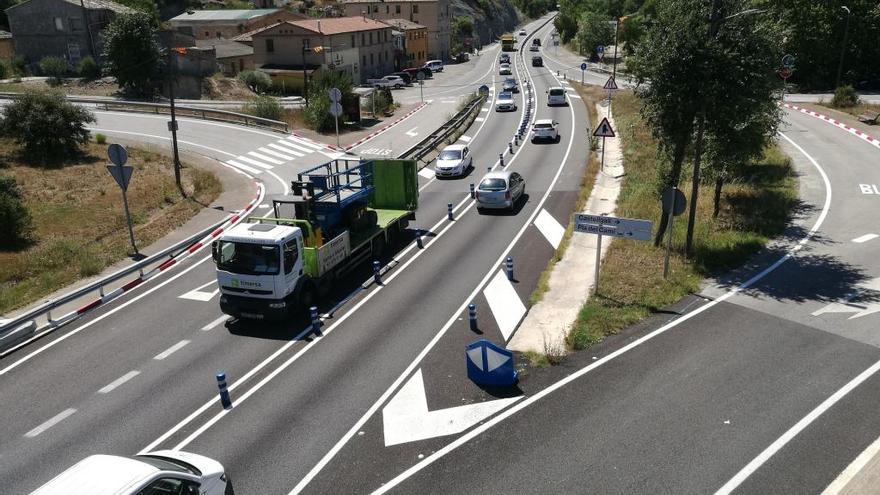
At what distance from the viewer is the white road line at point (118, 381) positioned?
45.1 feet

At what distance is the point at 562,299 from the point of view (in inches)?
694

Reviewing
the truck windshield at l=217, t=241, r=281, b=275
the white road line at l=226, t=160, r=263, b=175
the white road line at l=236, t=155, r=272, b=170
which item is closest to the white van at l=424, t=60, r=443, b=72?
the white road line at l=236, t=155, r=272, b=170

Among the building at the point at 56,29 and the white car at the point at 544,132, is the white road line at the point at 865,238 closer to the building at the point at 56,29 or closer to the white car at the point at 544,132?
the white car at the point at 544,132

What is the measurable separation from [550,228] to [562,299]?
7174 millimetres

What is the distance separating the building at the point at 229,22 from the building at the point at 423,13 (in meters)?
21.8

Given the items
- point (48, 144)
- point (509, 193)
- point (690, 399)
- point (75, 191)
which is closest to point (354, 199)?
point (509, 193)

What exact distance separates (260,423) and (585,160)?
90.9 feet

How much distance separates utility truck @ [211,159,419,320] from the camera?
16047mm

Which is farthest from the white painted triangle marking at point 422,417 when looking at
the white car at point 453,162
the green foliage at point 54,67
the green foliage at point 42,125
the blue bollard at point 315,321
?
the green foliage at point 54,67

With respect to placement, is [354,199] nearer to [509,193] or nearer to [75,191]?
[509,193]

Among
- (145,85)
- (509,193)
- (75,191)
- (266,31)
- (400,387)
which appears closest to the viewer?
(400,387)

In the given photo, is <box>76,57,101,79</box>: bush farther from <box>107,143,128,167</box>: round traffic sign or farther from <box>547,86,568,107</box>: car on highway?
<box>107,143,128,167</box>: round traffic sign

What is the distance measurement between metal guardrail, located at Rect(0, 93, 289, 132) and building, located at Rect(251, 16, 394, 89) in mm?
17690

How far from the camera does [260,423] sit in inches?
484
